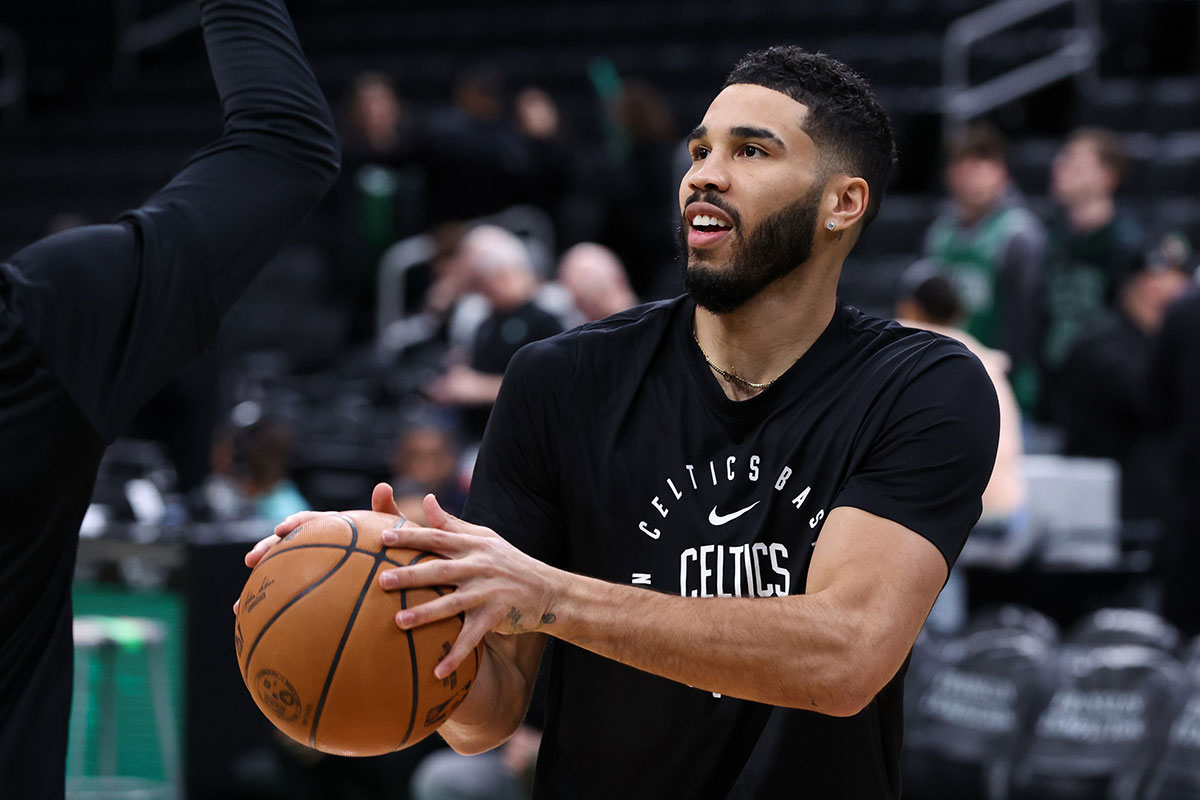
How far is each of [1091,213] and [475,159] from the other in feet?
17.1

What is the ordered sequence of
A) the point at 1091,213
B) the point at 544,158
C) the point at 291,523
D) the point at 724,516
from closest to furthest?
the point at 291,523 → the point at 724,516 → the point at 1091,213 → the point at 544,158

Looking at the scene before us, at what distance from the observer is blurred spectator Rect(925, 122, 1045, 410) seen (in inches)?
338

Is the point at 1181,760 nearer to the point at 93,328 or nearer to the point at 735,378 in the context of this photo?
the point at 735,378

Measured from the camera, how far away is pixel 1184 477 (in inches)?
276

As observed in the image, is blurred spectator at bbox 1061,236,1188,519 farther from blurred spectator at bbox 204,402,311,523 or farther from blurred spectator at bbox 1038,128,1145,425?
blurred spectator at bbox 204,402,311,523

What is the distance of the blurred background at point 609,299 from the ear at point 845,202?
0.30 meters

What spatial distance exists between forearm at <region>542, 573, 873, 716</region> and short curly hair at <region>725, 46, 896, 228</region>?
0.85m

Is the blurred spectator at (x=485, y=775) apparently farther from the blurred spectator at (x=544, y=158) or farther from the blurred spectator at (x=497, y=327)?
the blurred spectator at (x=544, y=158)

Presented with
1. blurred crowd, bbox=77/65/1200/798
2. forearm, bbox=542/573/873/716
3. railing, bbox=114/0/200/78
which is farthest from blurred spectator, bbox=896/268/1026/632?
railing, bbox=114/0/200/78

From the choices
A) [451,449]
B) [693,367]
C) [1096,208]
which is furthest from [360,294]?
[693,367]

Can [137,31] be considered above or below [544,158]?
above

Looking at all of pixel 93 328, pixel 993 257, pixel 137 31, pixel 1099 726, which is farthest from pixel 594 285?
pixel 137 31

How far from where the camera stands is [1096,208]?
8438mm

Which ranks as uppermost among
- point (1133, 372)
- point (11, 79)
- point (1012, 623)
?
point (11, 79)
